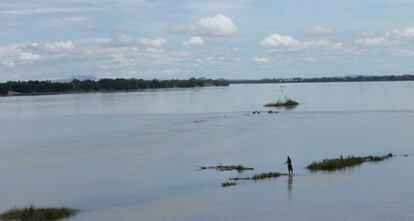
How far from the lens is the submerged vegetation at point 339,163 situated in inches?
1283

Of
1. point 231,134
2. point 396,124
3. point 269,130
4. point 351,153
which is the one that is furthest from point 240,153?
point 396,124

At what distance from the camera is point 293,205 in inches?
947

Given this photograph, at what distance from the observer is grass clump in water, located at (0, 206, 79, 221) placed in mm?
22797

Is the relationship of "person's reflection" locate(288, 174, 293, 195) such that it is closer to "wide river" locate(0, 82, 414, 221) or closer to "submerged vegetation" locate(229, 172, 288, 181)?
"wide river" locate(0, 82, 414, 221)

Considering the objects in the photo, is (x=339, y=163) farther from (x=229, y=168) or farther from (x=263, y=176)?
(x=229, y=168)

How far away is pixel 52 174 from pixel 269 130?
27.6 meters

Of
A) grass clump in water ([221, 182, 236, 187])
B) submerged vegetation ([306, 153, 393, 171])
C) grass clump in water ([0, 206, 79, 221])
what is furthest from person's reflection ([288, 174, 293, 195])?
grass clump in water ([0, 206, 79, 221])

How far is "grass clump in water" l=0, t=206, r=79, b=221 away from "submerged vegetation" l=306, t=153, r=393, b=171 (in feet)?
45.6

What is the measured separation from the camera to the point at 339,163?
3331 centimetres

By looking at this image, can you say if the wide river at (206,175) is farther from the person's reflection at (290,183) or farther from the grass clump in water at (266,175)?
the grass clump in water at (266,175)

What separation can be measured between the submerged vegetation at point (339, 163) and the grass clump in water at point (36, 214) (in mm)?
13895

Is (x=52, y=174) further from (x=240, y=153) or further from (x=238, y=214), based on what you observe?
(x=238, y=214)

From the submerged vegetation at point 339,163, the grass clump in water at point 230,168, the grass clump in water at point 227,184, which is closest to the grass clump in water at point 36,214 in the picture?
the grass clump in water at point 227,184

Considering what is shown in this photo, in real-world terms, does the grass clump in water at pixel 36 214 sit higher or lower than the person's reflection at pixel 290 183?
lower
